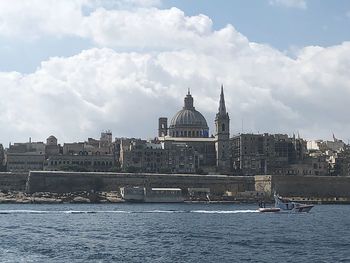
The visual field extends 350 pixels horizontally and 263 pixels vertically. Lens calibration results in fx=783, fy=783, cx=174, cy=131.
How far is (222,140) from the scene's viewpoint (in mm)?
132750

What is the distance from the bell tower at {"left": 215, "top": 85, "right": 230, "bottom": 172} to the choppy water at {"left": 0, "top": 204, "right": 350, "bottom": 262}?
6493 cm

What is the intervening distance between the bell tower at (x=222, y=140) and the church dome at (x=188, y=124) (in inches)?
427

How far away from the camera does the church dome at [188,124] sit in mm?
146000

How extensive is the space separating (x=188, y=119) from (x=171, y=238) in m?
102

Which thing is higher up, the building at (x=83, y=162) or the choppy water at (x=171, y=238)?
the building at (x=83, y=162)

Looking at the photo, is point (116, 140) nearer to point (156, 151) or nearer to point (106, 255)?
point (156, 151)

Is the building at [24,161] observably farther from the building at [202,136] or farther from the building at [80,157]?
the building at [202,136]

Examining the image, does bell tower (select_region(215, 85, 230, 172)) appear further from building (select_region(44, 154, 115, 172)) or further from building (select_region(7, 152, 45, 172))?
building (select_region(7, 152, 45, 172))

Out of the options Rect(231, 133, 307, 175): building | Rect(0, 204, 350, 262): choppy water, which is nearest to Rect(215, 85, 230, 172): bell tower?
Rect(231, 133, 307, 175): building

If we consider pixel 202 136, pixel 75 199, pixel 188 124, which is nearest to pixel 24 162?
pixel 75 199

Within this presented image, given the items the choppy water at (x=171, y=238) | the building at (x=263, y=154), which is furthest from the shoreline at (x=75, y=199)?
the choppy water at (x=171, y=238)

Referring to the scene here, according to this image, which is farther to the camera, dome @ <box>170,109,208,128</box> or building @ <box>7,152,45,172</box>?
dome @ <box>170,109,208,128</box>

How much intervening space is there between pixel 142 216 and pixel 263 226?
1482 cm

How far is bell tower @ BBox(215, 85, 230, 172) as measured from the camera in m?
131
